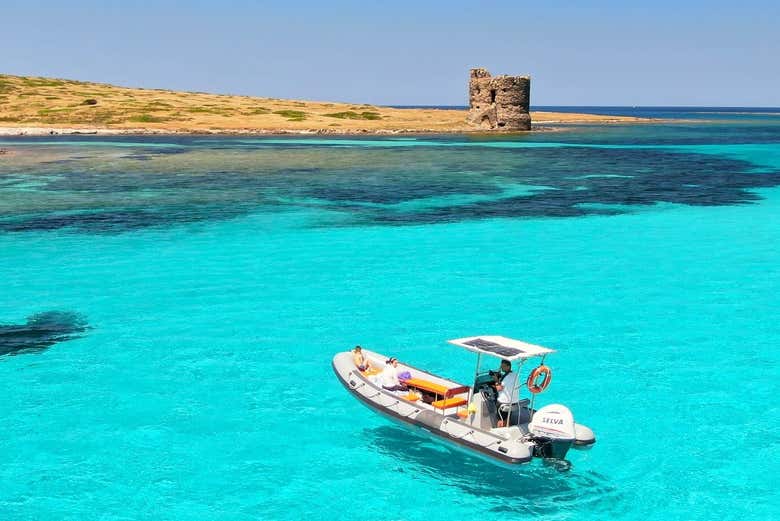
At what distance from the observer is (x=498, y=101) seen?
121 meters

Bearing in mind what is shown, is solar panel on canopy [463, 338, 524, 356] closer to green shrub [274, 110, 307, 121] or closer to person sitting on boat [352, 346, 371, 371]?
person sitting on boat [352, 346, 371, 371]

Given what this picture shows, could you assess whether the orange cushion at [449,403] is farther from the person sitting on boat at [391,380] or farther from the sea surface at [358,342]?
the person sitting on boat at [391,380]

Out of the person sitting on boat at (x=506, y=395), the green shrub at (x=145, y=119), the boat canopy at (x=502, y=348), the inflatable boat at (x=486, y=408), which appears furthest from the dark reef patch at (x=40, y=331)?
the green shrub at (x=145, y=119)

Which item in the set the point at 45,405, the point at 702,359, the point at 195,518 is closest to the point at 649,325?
the point at 702,359

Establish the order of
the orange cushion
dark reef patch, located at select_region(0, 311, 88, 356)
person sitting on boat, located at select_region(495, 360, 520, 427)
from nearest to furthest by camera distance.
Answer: person sitting on boat, located at select_region(495, 360, 520, 427) < the orange cushion < dark reef patch, located at select_region(0, 311, 88, 356)

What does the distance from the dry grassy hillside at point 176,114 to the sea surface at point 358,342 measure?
6725cm

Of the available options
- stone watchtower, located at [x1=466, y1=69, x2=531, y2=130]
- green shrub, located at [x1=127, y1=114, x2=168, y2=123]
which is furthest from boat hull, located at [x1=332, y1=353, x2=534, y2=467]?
green shrub, located at [x1=127, y1=114, x2=168, y2=123]

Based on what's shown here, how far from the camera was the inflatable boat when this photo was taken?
15188 mm

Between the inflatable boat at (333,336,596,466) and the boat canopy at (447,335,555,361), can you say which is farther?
the boat canopy at (447,335,555,361)

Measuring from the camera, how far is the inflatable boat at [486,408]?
49.8ft

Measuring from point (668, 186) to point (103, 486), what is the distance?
2070 inches

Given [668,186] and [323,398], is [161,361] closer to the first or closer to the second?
[323,398]

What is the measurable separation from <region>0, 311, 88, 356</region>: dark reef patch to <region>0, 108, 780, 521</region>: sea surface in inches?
4.4

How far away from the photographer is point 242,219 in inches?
1729
